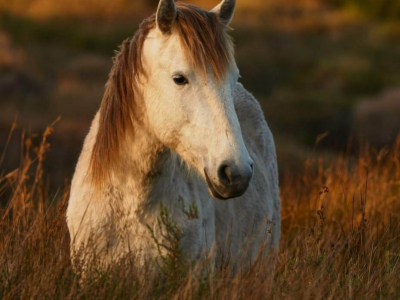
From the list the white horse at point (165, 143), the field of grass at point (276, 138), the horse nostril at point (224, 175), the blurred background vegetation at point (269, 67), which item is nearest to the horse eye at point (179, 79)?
the white horse at point (165, 143)

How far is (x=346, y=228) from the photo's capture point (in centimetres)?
577

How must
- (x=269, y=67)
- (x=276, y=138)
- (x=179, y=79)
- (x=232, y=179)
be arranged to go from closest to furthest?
(x=232, y=179) → (x=179, y=79) → (x=276, y=138) → (x=269, y=67)

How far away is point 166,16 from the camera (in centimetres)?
358

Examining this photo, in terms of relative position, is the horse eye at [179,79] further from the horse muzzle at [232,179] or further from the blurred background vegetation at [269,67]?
the blurred background vegetation at [269,67]

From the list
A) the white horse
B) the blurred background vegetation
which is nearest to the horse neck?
the white horse

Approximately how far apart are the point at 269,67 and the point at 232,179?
23314 millimetres

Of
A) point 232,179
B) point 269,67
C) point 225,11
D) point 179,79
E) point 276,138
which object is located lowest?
point 232,179

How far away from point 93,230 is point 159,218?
1.15ft

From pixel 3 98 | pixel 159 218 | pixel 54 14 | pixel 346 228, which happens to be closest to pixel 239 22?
pixel 54 14

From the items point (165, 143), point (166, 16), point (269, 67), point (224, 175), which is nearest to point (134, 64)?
point (166, 16)

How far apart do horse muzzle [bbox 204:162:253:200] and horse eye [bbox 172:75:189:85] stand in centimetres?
49

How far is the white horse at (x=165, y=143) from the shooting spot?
3.36 metres

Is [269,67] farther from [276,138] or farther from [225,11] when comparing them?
[225,11]

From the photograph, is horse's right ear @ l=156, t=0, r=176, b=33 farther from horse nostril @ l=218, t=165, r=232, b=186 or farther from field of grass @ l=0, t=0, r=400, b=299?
field of grass @ l=0, t=0, r=400, b=299
